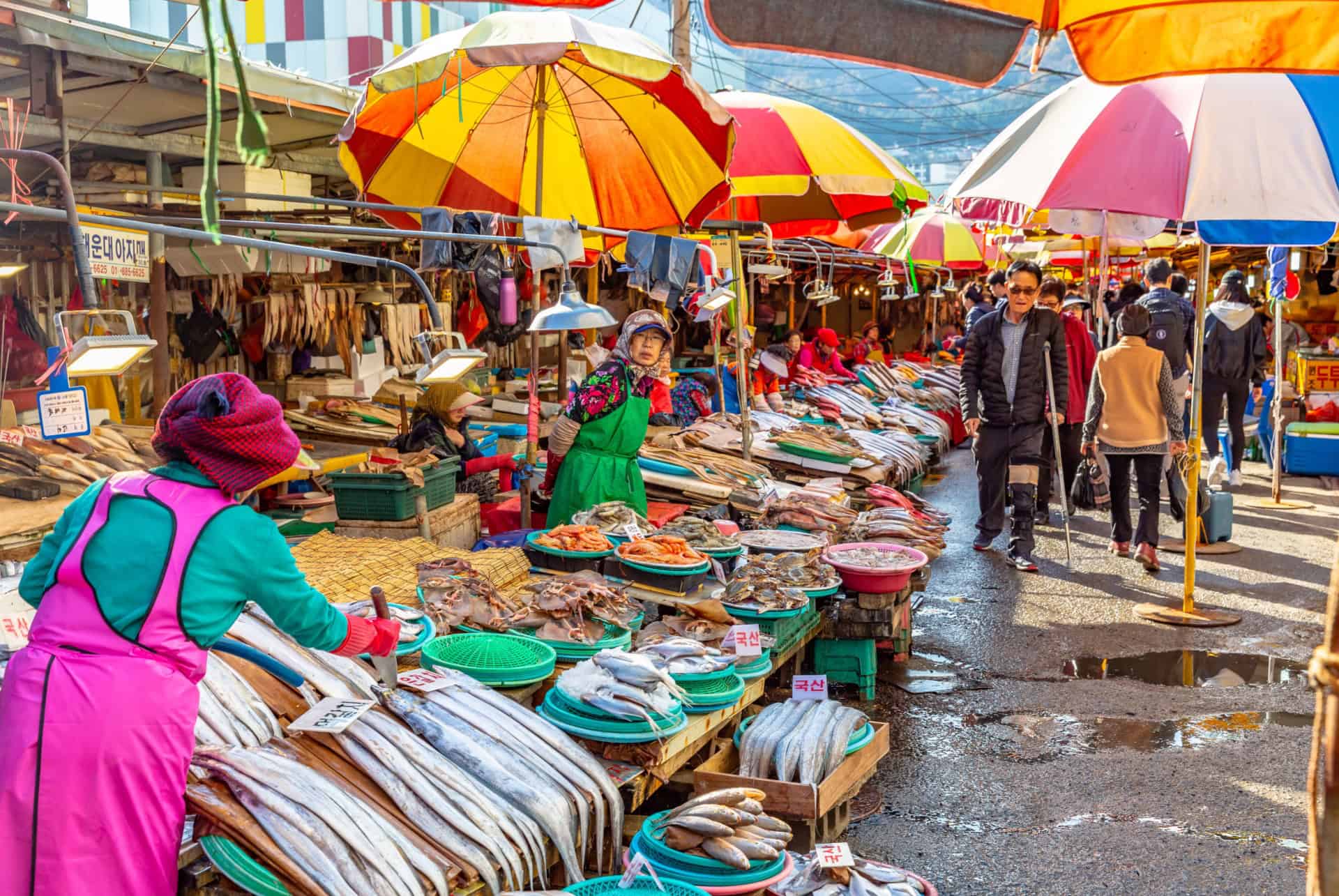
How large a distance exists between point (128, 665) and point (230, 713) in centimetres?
70

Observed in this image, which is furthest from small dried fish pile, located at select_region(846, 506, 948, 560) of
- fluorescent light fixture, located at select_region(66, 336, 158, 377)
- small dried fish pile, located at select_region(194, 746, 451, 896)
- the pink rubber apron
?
the pink rubber apron

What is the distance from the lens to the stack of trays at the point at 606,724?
4375 mm

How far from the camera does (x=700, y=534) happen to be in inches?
287

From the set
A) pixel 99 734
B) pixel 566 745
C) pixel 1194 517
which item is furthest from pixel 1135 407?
pixel 99 734

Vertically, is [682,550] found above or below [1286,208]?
below

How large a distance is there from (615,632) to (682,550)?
1.13 metres

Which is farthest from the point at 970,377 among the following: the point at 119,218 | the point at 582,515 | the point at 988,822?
the point at 119,218

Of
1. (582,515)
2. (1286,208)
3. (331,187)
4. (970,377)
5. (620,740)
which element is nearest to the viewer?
(620,740)

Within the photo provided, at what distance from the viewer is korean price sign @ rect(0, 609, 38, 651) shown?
3.76 meters

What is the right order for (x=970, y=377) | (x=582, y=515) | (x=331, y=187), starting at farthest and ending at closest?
(x=331, y=187)
(x=970, y=377)
(x=582, y=515)

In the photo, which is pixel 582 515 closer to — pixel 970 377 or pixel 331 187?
pixel 970 377

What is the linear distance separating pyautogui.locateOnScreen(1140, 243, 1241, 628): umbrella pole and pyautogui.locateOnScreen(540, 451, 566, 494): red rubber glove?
168 inches

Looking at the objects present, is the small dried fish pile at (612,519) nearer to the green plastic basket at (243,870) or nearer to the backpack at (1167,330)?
the green plastic basket at (243,870)

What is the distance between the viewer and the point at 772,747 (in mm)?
4750
